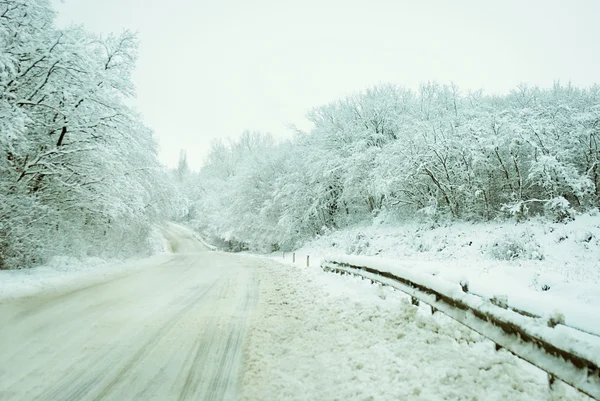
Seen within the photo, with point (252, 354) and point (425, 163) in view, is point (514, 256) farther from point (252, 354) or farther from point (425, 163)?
point (252, 354)

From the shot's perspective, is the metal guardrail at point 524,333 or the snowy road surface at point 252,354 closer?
the metal guardrail at point 524,333

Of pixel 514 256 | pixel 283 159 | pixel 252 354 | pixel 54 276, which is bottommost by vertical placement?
pixel 252 354

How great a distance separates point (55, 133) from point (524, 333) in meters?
15.4

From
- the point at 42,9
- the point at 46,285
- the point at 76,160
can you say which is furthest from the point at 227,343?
the point at 42,9

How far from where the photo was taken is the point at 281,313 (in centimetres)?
678

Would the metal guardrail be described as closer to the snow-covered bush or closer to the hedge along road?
the hedge along road

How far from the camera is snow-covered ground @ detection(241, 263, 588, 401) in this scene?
3229 mm

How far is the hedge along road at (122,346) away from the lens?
3.50 metres

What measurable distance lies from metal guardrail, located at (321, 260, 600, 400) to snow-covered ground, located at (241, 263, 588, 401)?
1.06 ft

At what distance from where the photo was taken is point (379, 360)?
13.4ft

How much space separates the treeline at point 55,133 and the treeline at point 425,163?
15569mm

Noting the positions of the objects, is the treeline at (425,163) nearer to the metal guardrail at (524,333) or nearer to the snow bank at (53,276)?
the metal guardrail at (524,333)

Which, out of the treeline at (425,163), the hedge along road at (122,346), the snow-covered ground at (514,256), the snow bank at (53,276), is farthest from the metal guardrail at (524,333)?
the treeline at (425,163)

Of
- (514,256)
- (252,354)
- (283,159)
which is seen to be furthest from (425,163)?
(283,159)
